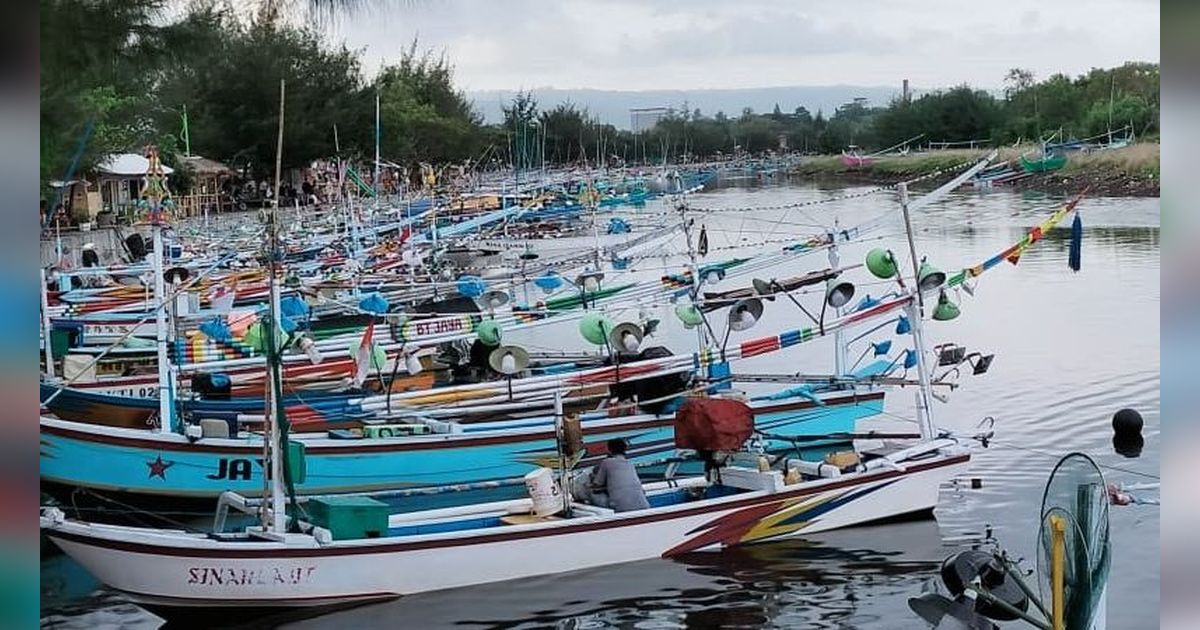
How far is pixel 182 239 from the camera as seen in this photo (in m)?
20.2

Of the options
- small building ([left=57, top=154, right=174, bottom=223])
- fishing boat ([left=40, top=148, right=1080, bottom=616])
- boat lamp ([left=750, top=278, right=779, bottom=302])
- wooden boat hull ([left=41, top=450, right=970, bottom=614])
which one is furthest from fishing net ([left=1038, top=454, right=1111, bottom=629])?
small building ([left=57, top=154, right=174, bottom=223])

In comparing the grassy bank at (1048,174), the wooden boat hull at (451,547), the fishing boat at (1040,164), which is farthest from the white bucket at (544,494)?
the fishing boat at (1040,164)

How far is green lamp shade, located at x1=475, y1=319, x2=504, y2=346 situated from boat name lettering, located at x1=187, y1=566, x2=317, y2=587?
4048 millimetres

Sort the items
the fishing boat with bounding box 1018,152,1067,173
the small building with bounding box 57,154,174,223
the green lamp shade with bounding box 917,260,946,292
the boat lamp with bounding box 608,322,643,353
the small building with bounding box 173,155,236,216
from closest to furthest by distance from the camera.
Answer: the green lamp shade with bounding box 917,260,946,292 < the boat lamp with bounding box 608,322,643,353 < the fishing boat with bounding box 1018,152,1067,173 < the small building with bounding box 57,154,174,223 < the small building with bounding box 173,155,236,216

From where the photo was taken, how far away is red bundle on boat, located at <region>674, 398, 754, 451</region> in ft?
27.5

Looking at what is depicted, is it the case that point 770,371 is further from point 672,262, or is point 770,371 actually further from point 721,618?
point 672,262

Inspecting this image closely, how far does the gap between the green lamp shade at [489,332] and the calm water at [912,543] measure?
3.22 m

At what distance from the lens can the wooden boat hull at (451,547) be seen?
699 centimetres

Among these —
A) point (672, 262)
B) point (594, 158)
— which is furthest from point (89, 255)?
point (594, 158)

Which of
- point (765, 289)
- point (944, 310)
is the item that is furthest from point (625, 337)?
point (944, 310)

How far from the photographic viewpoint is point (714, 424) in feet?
27.6

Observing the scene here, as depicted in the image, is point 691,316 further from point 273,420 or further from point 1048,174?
point 1048,174

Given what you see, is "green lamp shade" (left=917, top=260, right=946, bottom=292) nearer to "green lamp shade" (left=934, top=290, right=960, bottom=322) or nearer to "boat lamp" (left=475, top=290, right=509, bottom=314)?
"green lamp shade" (left=934, top=290, right=960, bottom=322)

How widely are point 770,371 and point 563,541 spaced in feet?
24.9
